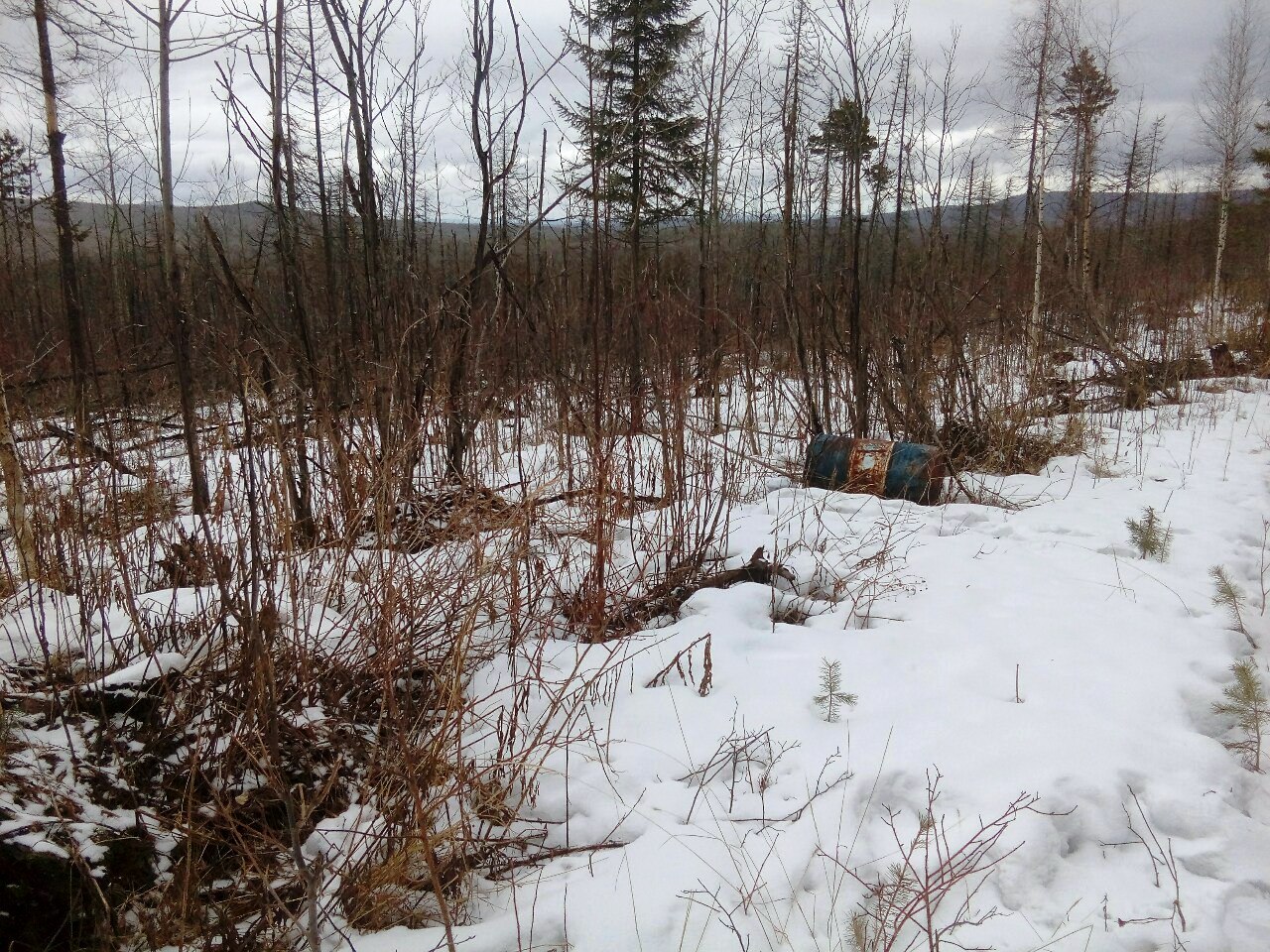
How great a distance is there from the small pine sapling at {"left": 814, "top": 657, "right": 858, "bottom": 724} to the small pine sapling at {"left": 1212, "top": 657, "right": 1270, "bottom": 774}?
3.22 feet

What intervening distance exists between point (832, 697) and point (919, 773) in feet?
1.15

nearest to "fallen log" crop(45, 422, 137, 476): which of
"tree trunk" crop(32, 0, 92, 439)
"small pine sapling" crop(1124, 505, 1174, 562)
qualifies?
"tree trunk" crop(32, 0, 92, 439)

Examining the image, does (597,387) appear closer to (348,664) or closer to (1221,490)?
(348,664)

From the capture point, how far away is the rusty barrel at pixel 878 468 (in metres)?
4.21

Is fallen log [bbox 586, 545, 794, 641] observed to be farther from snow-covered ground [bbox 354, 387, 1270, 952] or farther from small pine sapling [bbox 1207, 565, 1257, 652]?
small pine sapling [bbox 1207, 565, 1257, 652]

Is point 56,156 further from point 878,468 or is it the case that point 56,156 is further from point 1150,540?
point 1150,540

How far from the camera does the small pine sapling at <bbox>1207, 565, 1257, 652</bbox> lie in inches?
96.0

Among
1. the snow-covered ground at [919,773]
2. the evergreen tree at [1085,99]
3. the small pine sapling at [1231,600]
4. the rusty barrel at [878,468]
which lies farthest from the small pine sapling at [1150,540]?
the evergreen tree at [1085,99]

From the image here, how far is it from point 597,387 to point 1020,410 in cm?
368

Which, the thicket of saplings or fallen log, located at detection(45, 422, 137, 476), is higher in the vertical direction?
fallen log, located at detection(45, 422, 137, 476)

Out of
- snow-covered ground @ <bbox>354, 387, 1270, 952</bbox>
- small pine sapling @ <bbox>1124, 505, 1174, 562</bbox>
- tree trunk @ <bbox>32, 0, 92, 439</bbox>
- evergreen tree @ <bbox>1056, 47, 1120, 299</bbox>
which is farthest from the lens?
evergreen tree @ <bbox>1056, 47, 1120, 299</bbox>

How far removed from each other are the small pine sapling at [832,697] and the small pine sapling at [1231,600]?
147cm

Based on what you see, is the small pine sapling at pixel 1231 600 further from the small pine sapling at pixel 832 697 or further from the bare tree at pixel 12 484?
the bare tree at pixel 12 484

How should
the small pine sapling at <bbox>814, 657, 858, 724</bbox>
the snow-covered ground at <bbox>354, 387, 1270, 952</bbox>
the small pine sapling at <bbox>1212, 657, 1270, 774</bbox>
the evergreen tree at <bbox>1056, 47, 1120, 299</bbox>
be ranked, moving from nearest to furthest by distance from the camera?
the snow-covered ground at <bbox>354, 387, 1270, 952</bbox> < the small pine sapling at <bbox>1212, 657, 1270, 774</bbox> < the small pine sapling at <bbox>814, 657, 858, 724</bbox> < the evergreen tree at <bbox>1056, 47, 1120, 299</bbox>
